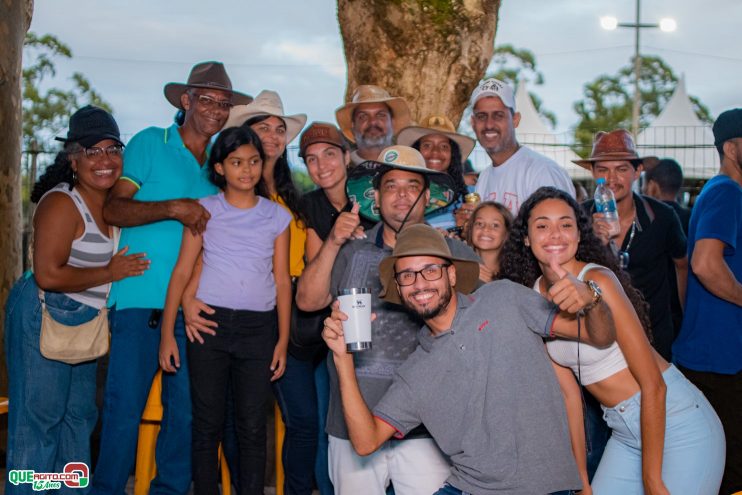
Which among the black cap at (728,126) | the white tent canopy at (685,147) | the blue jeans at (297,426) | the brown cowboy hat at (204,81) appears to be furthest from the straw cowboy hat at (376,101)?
the white tent canopy at (685,147)

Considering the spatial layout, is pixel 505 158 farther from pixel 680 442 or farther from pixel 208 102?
pixel 680 442

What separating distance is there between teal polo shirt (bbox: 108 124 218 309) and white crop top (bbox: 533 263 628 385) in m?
2.32

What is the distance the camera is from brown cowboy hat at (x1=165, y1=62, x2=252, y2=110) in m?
4.89

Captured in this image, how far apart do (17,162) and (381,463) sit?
12.9 feet

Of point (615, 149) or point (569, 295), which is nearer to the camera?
point (569, 295)

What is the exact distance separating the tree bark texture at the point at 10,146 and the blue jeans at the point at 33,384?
5.20 ft

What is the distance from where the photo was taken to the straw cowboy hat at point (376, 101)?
18.1 feet

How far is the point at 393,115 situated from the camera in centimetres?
564

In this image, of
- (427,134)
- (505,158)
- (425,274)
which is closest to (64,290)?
(425,274)

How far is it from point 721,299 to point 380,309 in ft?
6.58

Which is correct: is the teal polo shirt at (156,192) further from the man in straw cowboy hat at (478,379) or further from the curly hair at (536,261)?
the curly hair at (536,261)

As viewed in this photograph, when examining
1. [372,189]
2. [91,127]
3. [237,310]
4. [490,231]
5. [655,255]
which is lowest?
[237,310]

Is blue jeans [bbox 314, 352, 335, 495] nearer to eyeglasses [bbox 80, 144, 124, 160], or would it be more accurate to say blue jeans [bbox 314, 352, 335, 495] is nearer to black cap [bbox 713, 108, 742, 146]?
eyeglasses [bbox 80, 144, 124, 160]

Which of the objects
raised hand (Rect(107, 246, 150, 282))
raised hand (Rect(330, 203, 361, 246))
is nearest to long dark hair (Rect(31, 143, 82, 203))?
raised hand (Rect(107, 246, 150, 282))
